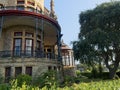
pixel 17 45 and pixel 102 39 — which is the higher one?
pixel 102 39

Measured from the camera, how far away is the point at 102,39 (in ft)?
72.7

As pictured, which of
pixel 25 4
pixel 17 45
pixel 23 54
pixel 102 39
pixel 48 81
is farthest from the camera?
pixel 25 4

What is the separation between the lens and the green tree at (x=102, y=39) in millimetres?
22547

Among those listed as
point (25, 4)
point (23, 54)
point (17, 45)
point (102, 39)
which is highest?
point (25, 4)

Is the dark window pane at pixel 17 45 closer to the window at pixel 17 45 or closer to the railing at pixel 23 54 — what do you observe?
the window at pixel 17 45

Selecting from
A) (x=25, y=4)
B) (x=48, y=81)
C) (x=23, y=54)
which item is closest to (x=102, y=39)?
(x=23, y=54)

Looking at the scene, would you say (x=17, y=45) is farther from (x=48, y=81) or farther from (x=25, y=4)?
(x=48, y=81)

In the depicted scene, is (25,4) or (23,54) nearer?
(23,54)

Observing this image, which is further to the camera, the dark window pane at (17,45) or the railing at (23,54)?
the dark window pane at (17,45)

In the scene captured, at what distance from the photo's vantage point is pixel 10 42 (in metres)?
22.5

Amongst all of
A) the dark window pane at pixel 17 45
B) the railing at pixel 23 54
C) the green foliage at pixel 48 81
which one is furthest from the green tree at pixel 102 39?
the green foliage at pixel 48 81

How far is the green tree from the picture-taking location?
888 inches

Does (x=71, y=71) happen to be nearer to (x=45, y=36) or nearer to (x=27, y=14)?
(x=45, y=36)

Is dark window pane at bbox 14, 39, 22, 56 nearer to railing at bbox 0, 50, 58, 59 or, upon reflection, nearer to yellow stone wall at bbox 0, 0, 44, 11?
railing at bbox 0, 50, 58, 59
